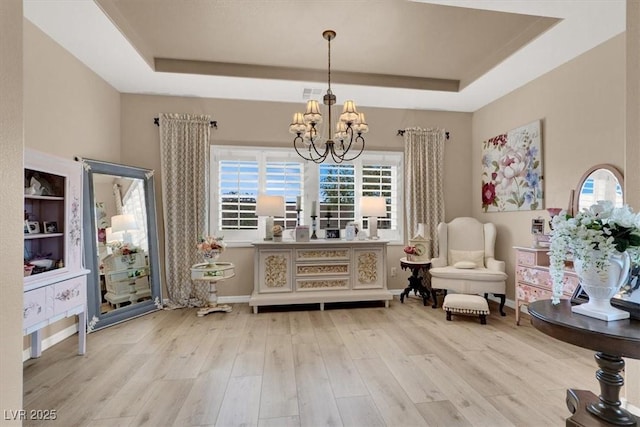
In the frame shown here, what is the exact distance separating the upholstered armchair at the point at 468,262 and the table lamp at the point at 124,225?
156 inches

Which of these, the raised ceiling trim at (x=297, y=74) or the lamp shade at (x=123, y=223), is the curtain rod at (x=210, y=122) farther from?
the lamp shade at (x=123, y=223)

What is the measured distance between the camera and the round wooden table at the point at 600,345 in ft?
4.29

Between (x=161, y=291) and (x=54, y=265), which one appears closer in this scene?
(x=54, y=265)

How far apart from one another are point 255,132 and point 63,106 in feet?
7.23

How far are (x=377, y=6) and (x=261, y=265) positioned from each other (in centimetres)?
312

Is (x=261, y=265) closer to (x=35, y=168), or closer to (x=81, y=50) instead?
(x=35, y=168)

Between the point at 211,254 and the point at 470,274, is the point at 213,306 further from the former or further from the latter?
the point at 470,274

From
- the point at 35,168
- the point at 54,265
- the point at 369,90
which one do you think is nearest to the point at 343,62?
the point at 369,90

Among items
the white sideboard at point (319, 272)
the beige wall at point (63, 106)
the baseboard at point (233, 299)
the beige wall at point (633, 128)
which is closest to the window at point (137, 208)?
the beige wall at point (63, 106)

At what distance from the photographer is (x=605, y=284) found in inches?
58.5

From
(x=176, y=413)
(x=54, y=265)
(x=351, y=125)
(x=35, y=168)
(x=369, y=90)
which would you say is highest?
(x=369, y=90)

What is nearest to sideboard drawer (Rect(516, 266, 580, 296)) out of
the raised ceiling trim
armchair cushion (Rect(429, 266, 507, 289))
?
armchair cushion (Rect(429, 266, 507, 289))

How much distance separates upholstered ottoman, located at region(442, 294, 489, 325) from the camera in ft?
11.8

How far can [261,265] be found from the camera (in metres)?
4.12
